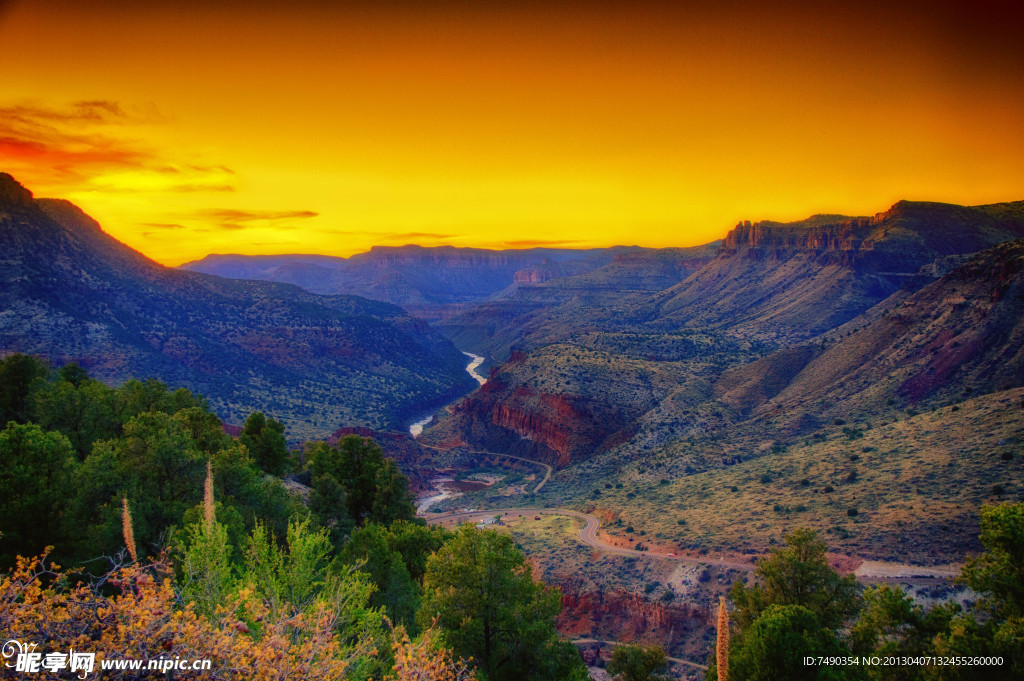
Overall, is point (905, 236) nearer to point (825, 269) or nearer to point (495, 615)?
point (825, 269)

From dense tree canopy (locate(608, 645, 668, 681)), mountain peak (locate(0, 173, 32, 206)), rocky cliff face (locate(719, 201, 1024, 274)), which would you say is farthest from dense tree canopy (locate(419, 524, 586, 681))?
rocky cliff face (locate(719, 201, 1024, 274))

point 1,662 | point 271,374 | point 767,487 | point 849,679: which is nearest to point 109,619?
point 1,662

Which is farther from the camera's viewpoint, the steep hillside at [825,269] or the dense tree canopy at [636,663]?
the steep hillside at [825,269]

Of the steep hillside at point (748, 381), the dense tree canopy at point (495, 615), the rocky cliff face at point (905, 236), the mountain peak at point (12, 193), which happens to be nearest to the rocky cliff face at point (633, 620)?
the dense tree canopy at point (495, 615)

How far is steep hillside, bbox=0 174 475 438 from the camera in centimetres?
7206

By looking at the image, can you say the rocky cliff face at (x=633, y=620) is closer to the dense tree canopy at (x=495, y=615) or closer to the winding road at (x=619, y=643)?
the winding road at (x=619, y=643)

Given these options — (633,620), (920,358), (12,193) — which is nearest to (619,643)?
(633,620)

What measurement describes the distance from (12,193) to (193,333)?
29.4 m

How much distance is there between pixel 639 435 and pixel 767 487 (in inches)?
985

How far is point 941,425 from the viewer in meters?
39.8

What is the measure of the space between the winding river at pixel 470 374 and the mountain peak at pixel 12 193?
64467 mm

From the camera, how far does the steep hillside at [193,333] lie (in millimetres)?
72062

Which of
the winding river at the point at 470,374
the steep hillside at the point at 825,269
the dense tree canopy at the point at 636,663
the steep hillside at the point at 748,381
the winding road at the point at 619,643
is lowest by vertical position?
the winding river at the point at 470,374

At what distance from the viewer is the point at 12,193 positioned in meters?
79.6
